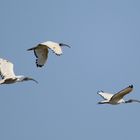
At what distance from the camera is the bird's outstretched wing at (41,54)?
29625mm

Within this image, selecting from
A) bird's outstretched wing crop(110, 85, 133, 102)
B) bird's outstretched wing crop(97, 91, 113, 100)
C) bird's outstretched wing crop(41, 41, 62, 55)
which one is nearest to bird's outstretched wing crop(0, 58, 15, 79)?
bird's outstretched wing crop(41, 41, 62, 55)

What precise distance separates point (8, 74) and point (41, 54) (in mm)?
1956

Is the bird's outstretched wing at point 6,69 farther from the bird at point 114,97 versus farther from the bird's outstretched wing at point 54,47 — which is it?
the bird at point 114,97

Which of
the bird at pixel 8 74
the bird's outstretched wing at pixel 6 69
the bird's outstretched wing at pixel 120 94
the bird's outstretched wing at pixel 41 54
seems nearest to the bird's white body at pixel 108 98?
the bird's outstretched wing at pixel 120 94

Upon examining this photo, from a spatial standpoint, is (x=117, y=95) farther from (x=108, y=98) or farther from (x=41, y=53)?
(x=41, y=53)

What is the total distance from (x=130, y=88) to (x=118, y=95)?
1.53 metres

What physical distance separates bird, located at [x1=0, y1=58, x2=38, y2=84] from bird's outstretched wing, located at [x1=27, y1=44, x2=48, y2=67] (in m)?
1.11

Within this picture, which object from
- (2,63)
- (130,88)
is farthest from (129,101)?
(2,63)

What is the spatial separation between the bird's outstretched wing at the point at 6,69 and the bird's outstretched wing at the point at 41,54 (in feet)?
3.69

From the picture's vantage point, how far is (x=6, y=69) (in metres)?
29.1

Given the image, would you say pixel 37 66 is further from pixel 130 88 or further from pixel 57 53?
pixel 130 88

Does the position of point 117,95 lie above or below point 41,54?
below

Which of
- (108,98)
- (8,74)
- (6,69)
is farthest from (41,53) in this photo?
(108,98)

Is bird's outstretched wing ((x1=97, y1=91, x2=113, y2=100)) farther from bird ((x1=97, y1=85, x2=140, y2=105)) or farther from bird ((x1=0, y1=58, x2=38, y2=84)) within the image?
bird ((x1=0, y1=58, x2=38, y2=84))
